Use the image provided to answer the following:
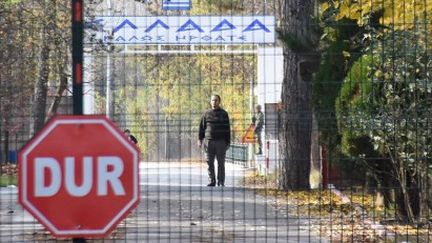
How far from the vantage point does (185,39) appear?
8164mm

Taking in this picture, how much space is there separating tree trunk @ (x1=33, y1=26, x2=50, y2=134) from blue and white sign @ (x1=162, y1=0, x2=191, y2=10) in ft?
7.64

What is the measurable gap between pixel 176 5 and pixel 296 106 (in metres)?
2.84

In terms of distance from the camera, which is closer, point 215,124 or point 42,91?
point 42,91

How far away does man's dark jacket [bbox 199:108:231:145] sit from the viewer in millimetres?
8633

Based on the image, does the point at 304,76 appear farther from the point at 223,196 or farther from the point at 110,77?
the point at 110,77

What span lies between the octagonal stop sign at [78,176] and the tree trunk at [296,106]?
295cm

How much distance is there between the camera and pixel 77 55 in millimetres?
6082

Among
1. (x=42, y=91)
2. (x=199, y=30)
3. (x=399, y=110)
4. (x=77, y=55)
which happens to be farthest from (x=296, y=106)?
(x=77, y=55)

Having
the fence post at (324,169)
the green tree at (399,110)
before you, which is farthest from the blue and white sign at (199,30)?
the fence post at (324,169)

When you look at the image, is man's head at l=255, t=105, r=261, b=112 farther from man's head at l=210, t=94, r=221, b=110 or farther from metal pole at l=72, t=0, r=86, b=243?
metal pole at l=72, t=0, r=86, b=243

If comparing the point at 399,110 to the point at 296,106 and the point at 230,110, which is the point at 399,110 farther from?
the point at 296,106

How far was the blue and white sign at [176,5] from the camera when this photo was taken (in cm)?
1229

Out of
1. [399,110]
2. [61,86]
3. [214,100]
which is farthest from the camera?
[399,110]

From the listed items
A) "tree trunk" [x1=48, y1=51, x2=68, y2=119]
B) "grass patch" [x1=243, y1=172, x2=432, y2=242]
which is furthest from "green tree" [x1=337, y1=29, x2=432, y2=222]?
"tree trunk" [x1=48, y1=51, x2=68, y2=119]
